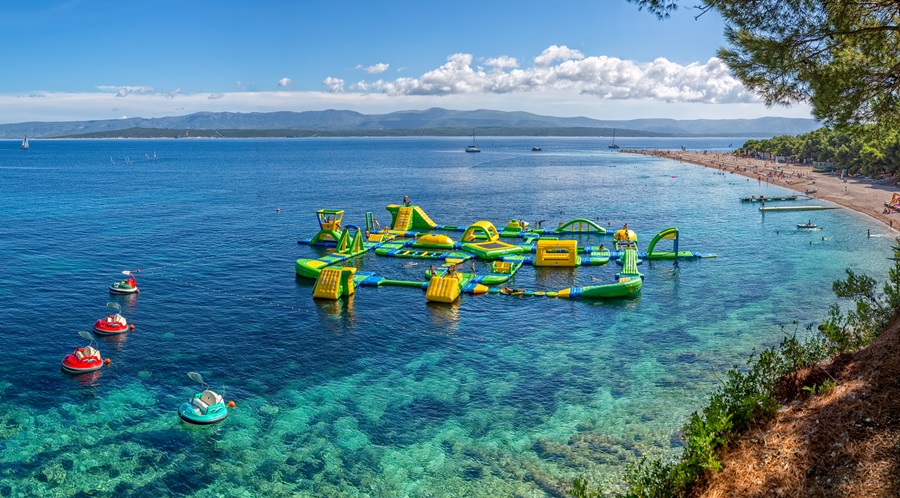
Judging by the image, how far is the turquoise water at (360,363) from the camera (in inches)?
896

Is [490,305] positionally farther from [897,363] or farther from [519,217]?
[519,217]

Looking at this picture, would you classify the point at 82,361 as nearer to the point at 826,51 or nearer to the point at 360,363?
the point at 360,363

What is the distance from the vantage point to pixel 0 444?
78.8 feet

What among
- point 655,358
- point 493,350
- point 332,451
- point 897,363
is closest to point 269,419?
point 332,451

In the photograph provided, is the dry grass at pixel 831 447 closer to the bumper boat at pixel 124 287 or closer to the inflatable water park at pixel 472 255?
the inflatable water park at pixel 472 255

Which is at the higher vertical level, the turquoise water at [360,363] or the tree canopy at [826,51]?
the tree canopy at [826,51]

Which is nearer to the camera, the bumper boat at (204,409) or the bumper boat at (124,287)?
the bumper boat at (204,409)

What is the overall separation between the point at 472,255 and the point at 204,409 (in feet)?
115

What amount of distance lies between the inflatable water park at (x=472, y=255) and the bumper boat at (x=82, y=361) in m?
15.7

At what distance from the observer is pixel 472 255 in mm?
58156

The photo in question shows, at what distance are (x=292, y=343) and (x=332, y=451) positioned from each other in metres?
12.8

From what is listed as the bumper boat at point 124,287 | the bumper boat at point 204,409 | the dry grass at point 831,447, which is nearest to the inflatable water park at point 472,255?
the bumper boat at point 124,287

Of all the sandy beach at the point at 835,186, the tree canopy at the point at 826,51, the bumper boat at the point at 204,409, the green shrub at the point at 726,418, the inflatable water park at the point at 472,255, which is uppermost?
Result: the tree canopy at the point at 826,51

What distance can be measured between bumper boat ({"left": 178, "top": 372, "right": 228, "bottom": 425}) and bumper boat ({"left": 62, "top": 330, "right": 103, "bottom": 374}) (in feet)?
25.5
